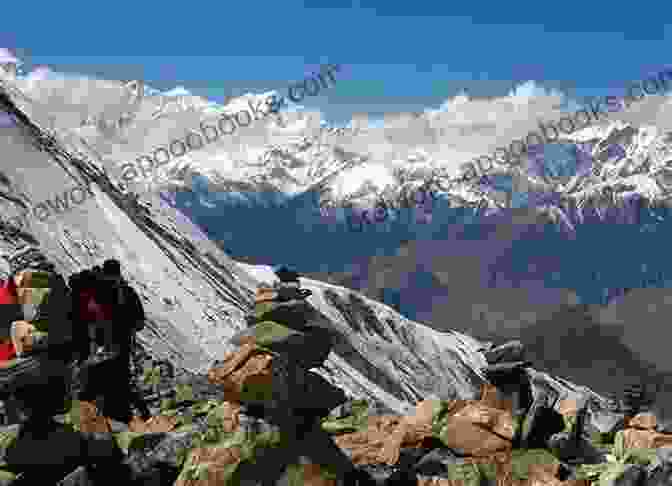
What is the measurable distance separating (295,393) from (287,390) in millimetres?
138

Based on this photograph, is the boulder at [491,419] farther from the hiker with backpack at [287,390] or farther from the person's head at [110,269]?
the person's head at [110,269]

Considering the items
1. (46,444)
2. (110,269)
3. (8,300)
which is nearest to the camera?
(46,444)

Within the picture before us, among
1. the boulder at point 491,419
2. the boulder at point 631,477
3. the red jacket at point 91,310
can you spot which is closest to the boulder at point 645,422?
the boulder at point 491,419

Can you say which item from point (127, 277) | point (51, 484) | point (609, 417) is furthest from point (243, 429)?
point (127, 277)

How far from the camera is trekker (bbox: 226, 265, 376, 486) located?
10031 mm

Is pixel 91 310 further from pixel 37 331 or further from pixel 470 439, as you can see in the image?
pixel 470 439

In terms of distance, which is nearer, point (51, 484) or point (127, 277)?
point (51, 484)

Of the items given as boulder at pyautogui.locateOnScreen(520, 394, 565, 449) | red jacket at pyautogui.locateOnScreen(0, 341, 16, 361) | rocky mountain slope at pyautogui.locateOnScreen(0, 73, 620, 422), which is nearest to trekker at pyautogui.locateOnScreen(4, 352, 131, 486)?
red jacket at pyautogui.locateOnScreen(0, 341, 16, 361)

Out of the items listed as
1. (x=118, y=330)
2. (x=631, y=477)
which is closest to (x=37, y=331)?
(x=118, y=330)

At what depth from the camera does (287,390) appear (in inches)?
396

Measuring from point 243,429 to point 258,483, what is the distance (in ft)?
2.23

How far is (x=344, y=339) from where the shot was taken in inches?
2299

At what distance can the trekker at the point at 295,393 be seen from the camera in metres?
10.0

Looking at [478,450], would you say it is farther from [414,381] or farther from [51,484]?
[414,381]
